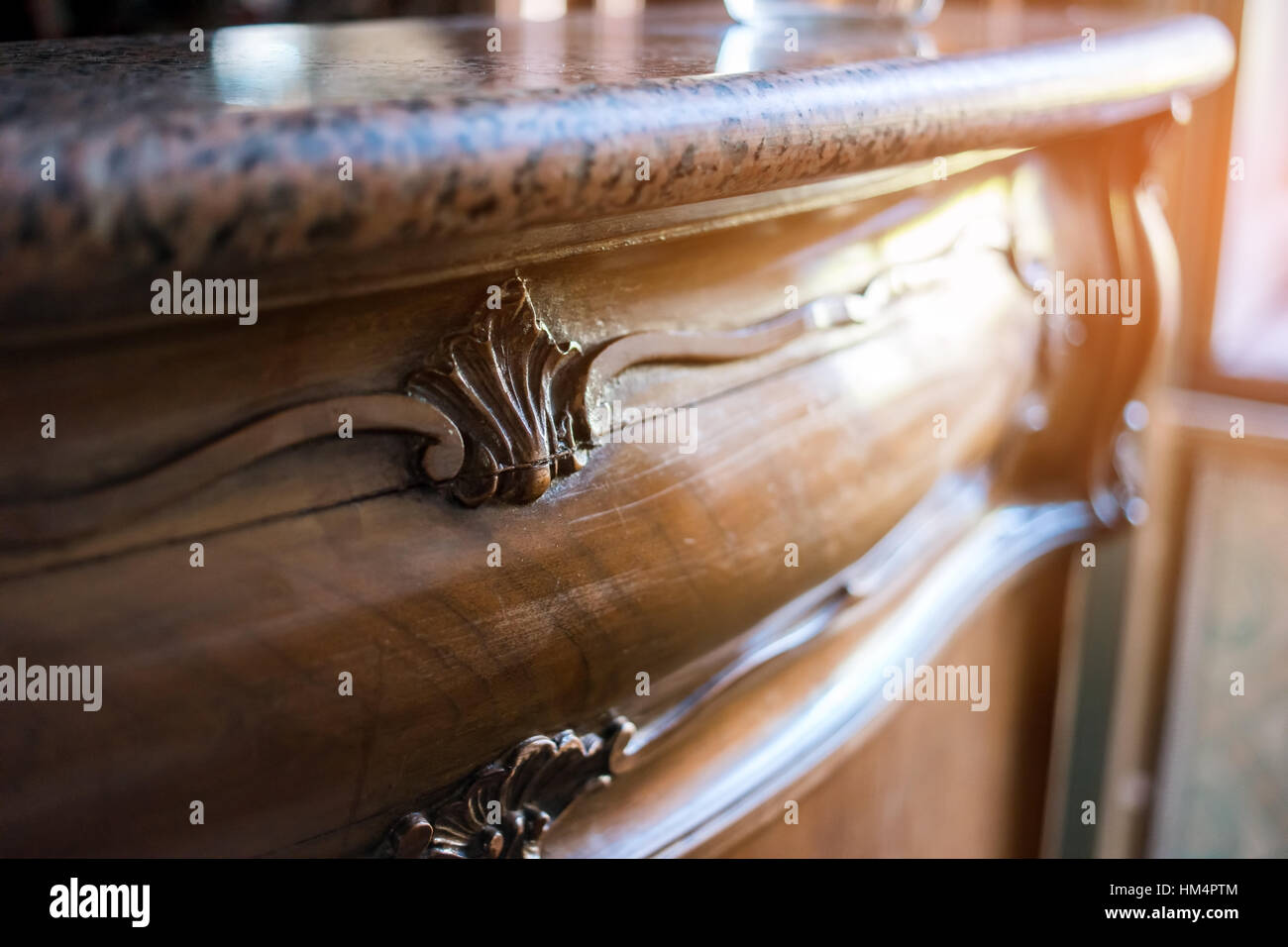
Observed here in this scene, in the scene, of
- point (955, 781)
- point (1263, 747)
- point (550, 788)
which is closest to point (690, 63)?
point (550, 788)

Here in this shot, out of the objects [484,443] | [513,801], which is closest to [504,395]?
[484,443]

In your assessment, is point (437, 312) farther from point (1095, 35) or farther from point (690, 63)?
point (1095, 35)

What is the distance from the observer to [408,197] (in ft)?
0.70

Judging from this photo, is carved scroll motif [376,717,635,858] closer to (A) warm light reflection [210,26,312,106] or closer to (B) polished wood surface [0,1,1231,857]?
(B) polished wood surface [0,1,1231,857]

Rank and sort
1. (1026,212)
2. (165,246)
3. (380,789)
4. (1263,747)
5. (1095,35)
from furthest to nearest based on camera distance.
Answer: (1263,747) → (1026,212) → (1095,35) → (380,789) → (165,246)

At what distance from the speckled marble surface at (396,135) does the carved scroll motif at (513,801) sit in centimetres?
17

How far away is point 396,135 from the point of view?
0.21 metres

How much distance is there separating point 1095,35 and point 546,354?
38cm

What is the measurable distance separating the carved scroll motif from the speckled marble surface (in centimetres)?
17

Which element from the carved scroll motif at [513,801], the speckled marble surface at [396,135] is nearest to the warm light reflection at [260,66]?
the speckled marble surface at [396,135]

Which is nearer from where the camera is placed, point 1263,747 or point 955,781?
point 955,781

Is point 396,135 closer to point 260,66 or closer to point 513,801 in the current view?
point 260,66

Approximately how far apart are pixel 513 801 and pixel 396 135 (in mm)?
216

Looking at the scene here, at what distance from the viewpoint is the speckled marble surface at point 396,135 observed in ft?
0.61
